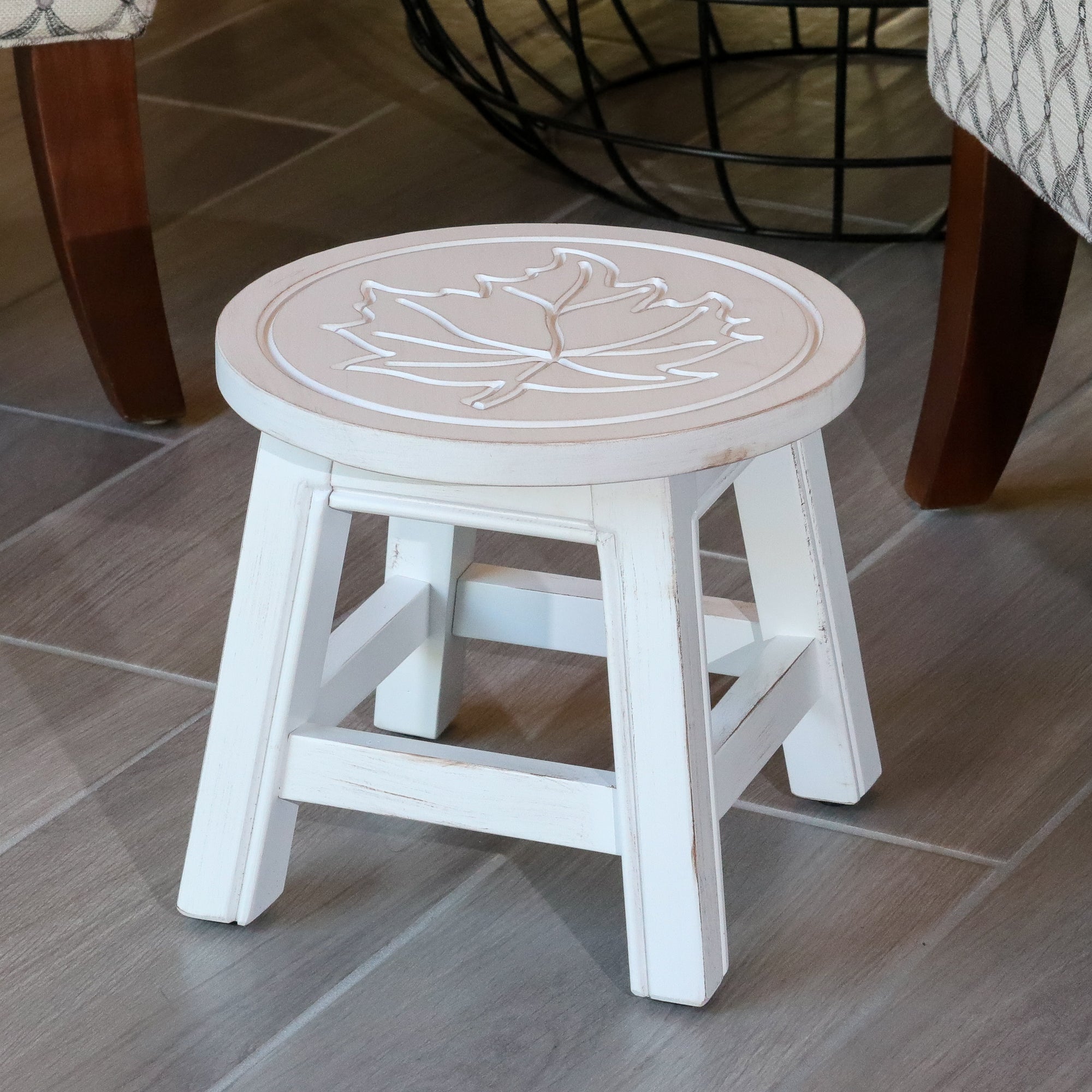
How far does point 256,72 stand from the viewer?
6.74 ft

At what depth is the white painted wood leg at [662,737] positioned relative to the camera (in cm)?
66

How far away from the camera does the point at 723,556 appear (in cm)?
111

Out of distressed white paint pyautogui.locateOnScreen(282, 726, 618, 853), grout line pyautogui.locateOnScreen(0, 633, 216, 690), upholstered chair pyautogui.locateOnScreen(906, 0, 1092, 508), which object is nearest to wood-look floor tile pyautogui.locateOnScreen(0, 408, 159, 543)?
grout line pyautogui.locateOnScreen(0, 633, 216, 690)

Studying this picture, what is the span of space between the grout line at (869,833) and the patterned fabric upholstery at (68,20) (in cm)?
68

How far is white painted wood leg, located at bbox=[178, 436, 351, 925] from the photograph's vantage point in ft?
2.31

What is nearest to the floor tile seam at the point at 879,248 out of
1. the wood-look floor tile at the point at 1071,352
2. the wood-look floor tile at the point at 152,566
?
the wood-look floor tile at the point at 1071,352

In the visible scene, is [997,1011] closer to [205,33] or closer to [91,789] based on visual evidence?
[91,789]

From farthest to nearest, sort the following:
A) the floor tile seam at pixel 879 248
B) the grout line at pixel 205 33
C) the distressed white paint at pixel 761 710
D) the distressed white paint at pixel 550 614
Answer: the grout line at pixel 205 33 → the floor tile seam at pixel 879 248 → the distressed white paint at pixel 550 614 → the distressed white paint at pixel 761 710

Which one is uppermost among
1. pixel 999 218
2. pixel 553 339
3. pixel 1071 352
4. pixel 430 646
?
pixel 553 339

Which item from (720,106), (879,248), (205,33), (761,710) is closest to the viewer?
(761,710)

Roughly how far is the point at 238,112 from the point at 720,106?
57 centimetres

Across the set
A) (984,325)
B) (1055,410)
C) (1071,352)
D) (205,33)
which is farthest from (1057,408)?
(205,33)

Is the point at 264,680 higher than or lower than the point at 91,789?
higher

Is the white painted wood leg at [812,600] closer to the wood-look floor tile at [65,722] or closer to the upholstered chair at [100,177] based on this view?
the wood-look floor tile at [65,722]
